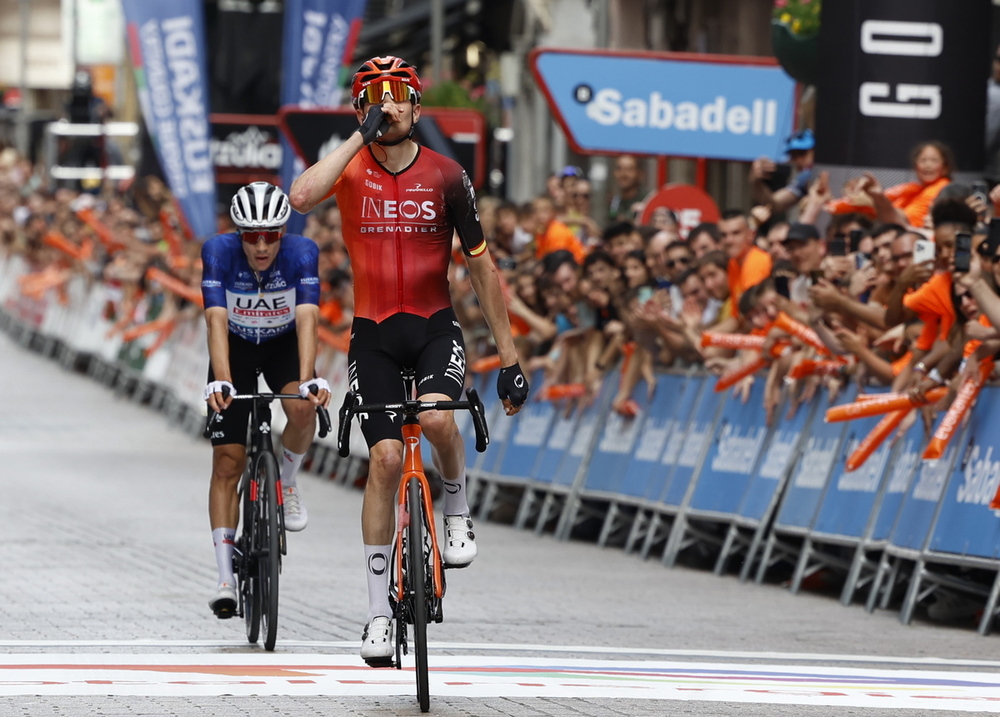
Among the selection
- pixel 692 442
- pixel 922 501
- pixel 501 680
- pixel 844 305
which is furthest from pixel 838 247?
pixel 501 680

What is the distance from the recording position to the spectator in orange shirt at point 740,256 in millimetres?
15797

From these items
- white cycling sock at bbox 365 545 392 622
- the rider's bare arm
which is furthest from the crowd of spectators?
white cycling sock at bbox 365 545 392 622

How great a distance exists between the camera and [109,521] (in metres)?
17.7

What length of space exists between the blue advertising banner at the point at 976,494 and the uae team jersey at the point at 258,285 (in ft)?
11.8

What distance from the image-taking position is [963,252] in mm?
11555

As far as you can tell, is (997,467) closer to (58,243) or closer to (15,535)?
(15,535)

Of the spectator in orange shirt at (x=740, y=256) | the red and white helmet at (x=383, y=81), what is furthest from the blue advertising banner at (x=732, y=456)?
the red and white helmet at (x=383, y=81)

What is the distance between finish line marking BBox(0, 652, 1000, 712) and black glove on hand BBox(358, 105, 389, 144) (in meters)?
2.07

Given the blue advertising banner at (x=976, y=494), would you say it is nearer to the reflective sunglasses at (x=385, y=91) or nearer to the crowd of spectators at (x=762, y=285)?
the crowd of spectators at (x=762, y=285)

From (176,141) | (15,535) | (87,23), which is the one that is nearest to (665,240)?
(15,535)

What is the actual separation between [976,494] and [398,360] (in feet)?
14.1

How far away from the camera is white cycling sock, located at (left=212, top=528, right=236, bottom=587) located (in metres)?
11.1

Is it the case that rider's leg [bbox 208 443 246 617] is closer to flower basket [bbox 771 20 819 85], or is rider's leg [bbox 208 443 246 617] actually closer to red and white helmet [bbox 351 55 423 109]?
red and white helmet [bbox 351 55 423 109]

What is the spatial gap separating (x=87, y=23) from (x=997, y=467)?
Answer: 76904 mm
